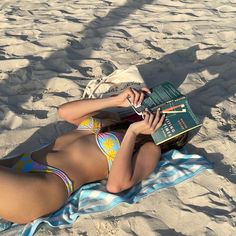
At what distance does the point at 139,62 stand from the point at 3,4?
9.73ft

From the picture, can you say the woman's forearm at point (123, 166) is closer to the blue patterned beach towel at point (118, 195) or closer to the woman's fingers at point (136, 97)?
the blue patterned beach towel at point (118, 195)

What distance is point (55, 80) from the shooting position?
446 centimetres

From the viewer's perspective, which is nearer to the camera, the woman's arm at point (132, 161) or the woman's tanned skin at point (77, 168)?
the woman's tanned skin at point (77, 168)

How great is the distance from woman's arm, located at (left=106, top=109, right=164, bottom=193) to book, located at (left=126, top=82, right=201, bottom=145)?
0.16 ft

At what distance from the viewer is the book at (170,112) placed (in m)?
2.90

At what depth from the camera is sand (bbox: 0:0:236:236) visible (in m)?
2.85

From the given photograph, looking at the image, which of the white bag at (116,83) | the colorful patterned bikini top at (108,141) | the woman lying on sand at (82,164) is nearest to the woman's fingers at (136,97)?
the woman lying on sand at (82,164)

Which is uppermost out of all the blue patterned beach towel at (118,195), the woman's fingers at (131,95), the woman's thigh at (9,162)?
the woman's fingers at (131,95)

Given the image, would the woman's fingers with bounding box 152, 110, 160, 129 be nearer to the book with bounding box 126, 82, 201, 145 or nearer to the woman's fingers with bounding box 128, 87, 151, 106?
the book with bounding box 126, 82, 201, 145

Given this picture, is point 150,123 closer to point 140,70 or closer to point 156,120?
point 156,120

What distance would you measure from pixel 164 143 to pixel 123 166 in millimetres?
486

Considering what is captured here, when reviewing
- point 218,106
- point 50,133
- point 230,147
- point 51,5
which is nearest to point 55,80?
point 50,133

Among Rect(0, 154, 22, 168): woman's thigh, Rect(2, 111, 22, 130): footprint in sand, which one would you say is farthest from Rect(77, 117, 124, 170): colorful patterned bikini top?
Rect(2, 111, 22, 130): footprint in sand

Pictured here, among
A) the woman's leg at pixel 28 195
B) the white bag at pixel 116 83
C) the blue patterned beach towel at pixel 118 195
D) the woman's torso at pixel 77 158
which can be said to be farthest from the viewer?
the white bag at pixel 116 83
